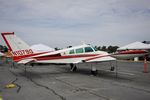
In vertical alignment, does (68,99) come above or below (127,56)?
below

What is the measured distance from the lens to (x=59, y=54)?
1633 centimetres

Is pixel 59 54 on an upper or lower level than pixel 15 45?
lower

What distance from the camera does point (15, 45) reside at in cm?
1502

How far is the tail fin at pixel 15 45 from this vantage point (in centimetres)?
1485

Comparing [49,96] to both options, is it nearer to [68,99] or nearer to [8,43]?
[68,99]

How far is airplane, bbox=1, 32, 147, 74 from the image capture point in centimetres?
1485

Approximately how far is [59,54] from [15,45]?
3779mm

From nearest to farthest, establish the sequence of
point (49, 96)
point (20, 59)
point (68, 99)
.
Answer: point (68, 99), point (49, 96), point (20, 59)

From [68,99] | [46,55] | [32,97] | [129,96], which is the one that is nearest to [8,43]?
[46,55]

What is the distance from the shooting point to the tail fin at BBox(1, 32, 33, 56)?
585 inches

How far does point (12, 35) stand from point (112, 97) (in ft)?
34.4

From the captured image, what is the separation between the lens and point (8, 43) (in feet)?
48.8

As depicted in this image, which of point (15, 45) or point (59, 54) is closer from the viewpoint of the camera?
point (15, 45)

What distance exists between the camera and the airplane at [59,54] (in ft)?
48.7
